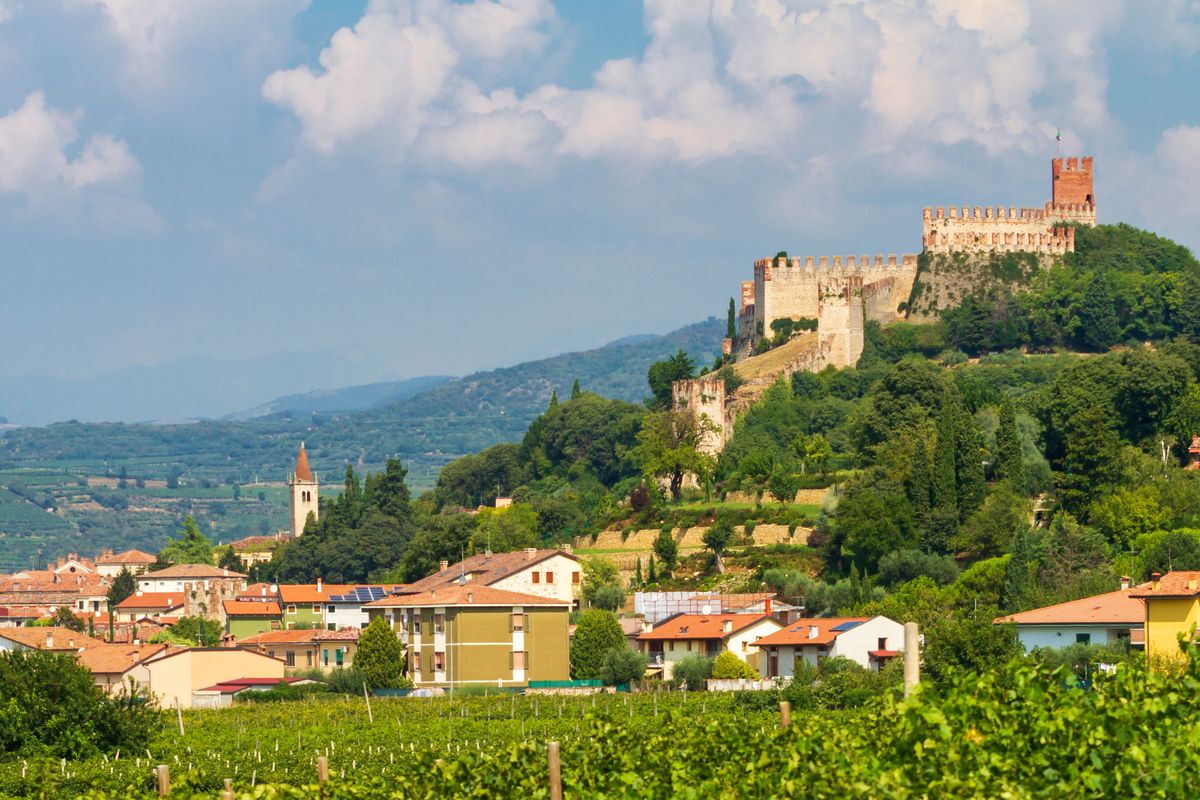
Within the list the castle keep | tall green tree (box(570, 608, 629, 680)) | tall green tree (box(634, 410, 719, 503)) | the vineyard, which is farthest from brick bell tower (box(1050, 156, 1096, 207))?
the vineyard

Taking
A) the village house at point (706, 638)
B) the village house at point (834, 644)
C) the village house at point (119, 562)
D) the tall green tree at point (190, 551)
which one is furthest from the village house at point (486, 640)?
the village house at point (119, 562)

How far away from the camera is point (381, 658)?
62.4 metres

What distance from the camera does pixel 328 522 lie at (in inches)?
4309

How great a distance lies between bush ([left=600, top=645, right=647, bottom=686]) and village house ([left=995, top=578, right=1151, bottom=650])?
1080 cm

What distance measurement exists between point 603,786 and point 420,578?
64424 mm

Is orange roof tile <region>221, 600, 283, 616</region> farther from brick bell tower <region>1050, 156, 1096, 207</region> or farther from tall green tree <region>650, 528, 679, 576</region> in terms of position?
brick bell tower <region>1050, 156, 1096, 207</region>

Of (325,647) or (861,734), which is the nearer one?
(861,734)

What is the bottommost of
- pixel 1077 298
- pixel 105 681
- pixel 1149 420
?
pixel 105 681

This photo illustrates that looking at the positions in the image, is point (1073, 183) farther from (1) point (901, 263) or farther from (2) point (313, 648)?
(2) point (313, 648)

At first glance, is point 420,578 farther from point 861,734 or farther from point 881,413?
point 861,734

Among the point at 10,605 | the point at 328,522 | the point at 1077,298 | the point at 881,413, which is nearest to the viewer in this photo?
the point at 881,413

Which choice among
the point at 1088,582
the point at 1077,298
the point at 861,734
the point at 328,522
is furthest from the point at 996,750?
the point at 328,522

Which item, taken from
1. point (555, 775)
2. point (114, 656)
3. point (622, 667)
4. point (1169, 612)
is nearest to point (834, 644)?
point (622, 667)

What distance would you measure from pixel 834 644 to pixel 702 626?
18.9ft
